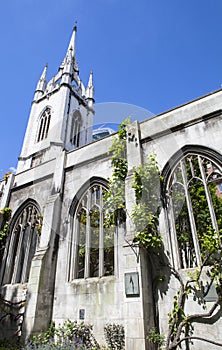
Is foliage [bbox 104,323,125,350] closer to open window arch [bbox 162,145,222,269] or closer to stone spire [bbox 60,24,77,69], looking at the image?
open window arch [bbox 162,145,222,269]

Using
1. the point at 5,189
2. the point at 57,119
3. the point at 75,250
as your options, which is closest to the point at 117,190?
the point at 75,250

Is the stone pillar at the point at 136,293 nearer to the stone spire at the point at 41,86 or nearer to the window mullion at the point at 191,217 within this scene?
the window mullion at the point at 191,217

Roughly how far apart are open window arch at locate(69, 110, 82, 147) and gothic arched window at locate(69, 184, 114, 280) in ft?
65.1

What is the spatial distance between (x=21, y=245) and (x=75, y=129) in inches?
849

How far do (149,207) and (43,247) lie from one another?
4.60 meters

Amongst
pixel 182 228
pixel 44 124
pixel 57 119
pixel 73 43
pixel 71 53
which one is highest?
pixel 73 43

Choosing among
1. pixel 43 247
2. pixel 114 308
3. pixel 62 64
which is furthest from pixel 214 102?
pixel 62 64

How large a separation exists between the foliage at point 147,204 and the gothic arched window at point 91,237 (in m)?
2.08

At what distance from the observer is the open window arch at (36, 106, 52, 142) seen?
1157 inches

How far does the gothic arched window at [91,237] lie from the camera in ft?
30.5

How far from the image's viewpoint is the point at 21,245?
11.6m

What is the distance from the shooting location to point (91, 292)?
8.39 meters

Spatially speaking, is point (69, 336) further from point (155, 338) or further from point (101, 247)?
point (155, 338)

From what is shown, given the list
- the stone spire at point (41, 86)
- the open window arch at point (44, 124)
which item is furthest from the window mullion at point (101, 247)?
the stone spire at point (41, 86)
